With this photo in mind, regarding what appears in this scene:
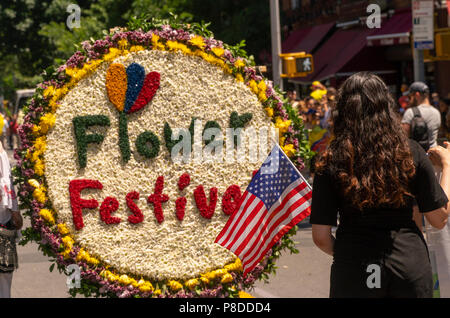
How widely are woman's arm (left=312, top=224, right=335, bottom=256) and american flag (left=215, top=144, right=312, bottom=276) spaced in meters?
0.96

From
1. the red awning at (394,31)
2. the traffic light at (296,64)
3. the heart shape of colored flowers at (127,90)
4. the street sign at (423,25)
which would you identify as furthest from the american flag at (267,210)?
the red awning at (394,31)

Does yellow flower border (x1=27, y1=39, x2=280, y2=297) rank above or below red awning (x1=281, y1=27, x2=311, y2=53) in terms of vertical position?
below

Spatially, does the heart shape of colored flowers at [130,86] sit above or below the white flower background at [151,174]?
above

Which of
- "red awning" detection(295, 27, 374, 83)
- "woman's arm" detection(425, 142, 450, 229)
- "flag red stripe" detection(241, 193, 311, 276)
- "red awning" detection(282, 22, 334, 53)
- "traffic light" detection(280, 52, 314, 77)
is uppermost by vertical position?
"red awning" detection(282, 22, 334, 53)

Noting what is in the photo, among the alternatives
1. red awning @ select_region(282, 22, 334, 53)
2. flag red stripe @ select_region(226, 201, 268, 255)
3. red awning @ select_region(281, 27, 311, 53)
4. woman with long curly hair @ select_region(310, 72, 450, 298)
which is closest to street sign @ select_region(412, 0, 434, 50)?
flag red stripe @ select_region(226, 201, 268, 255)

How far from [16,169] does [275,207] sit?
175 cm

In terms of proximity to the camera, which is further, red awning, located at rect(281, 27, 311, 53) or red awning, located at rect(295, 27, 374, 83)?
red awning, located at rect(281, 27, 311, 53)

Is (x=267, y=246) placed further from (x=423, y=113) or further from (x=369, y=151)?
(x=423, y=113)

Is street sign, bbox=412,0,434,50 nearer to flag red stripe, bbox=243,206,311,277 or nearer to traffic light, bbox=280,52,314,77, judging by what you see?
traffic light, bbox=280,52,314,77

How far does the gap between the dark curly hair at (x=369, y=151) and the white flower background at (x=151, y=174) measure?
5.37ft

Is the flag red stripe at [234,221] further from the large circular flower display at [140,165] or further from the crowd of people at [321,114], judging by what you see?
the crowd of people at [321,114]

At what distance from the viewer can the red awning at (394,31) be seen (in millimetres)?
21016

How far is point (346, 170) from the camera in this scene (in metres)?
3.37

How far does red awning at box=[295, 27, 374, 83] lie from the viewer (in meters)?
24.2
